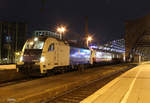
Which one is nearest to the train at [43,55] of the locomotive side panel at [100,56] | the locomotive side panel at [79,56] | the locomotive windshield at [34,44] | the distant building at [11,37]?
the locomotive windshield at [34,44]

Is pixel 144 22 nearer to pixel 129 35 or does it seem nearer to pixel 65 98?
pixel 129 35

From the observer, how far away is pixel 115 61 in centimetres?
4728

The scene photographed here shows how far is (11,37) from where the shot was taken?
59.2 m

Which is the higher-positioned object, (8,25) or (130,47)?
(8,25)

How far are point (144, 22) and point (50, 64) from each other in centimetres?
4041

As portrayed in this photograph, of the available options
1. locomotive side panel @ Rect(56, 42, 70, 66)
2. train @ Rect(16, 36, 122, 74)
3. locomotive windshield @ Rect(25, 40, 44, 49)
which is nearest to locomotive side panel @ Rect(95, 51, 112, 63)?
locomotive side panel @ Rect(56, 42, 70, 66)

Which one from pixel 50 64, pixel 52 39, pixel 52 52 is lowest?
pixel 50 64

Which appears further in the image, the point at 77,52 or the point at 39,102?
the point at 77,52

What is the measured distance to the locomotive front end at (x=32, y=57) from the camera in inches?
548

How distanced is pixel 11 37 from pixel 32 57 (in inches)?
1907

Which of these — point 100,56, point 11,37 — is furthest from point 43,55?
point 11,37

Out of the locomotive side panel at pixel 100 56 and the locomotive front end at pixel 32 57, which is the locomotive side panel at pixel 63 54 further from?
the locomotive side panel at pixel 100 56

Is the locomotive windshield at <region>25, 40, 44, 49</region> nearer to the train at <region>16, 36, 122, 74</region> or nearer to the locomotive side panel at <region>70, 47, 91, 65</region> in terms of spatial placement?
the train at <region>16, 36, 122, 74</region>

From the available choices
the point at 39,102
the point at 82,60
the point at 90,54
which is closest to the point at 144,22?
the point at 90,54
